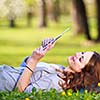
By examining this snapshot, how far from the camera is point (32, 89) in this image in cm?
534

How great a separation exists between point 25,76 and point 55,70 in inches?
16.4

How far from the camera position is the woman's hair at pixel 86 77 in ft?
18.2

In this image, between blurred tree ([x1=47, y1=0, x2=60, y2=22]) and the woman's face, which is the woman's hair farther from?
blurred tree ([x1=47, y1=0, x2=60, y2=22])

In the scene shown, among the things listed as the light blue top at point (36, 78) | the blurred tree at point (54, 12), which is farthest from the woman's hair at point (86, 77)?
the blurred tree at point (54, 12)

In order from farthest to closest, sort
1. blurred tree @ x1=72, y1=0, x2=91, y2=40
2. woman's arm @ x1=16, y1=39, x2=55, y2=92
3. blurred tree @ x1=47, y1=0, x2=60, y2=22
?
1. blurred tree @ x1=47, y1=0, x2=60, y2=22
2. blurred tree @ x1=72, y1=0, x2=91, y2=40
3. woman's arm @ x1=16, y1=39, x2=55, y2=92

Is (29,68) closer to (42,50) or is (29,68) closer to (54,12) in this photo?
(42,50)

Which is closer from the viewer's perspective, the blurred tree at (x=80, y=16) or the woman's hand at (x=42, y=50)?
the woman's hand at (x=42, y=50)

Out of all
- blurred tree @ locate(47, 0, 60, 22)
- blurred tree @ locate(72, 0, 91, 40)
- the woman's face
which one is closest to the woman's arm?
→ the woman's face

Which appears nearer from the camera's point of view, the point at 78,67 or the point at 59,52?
the point at 78,67

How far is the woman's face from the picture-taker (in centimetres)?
560

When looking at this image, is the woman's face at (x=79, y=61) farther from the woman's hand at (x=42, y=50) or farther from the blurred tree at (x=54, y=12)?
the blurred tree at (x=54, y=12)

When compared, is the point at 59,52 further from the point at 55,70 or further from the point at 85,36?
the point at 55,70

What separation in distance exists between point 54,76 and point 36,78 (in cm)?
18

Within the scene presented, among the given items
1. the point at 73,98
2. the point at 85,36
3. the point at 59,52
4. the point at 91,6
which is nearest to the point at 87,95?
the point at 73,98
